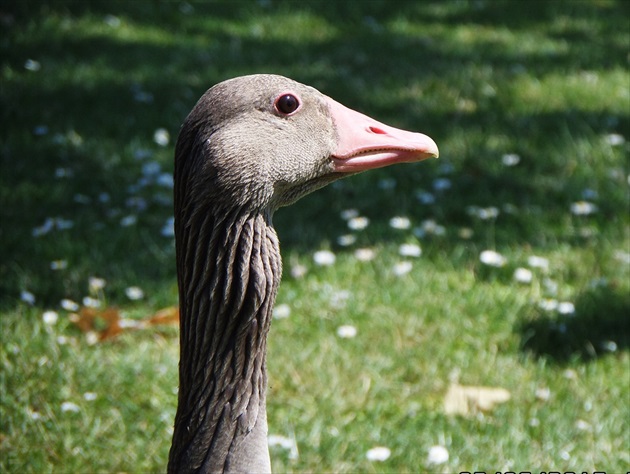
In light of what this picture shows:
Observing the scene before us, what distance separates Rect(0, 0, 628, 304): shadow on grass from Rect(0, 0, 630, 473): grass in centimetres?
2

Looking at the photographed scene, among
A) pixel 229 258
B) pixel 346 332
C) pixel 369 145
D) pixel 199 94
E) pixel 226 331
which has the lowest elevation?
pixel 199 94

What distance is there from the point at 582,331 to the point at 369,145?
197 centimetres

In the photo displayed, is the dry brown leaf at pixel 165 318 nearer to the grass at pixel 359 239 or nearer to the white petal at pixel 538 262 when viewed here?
the grass at pixel 359 239

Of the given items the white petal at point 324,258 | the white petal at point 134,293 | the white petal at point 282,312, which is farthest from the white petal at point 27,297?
the white petal at point 324,258

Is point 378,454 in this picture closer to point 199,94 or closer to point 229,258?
point 229,258

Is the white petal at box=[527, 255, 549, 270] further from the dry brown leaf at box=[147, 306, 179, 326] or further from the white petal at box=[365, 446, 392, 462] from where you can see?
the dry brown leaf at box=[147, 306, 179, 326]

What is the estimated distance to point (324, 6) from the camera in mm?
8133

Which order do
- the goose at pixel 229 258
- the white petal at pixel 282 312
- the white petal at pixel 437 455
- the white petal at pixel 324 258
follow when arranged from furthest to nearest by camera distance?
the white petal at pixel 324 258 → the white petal at pixel 282 312 → the white petal at pixel 437 455 → the goose at pixel 229 258

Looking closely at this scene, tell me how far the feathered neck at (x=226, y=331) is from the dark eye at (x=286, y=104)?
0.27 m

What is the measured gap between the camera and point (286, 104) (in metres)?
2.30

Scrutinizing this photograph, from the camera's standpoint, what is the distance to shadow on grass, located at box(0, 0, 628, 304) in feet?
15.1

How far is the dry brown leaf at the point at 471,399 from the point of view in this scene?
3.47m

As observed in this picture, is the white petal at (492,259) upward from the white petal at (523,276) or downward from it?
downward

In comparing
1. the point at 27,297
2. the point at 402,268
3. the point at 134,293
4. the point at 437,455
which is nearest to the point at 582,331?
the point at 402,268
